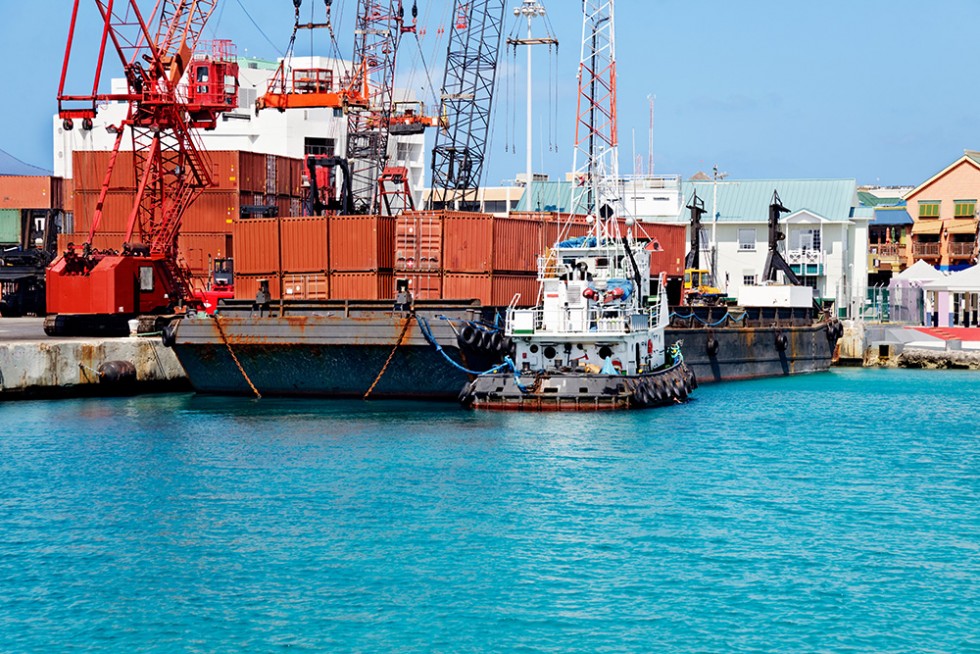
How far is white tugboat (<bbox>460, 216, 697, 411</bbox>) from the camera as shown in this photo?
125 feet

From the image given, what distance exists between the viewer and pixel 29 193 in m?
85.8

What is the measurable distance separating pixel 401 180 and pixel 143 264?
27120 mm

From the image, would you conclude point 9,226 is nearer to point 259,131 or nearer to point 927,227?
point 259,131

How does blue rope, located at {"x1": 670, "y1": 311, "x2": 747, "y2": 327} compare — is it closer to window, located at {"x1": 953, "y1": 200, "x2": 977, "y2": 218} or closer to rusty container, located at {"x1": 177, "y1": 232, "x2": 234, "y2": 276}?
rusty container, located at {"x1": 177, "y1": 232, "x2": 234, "y2": 276}

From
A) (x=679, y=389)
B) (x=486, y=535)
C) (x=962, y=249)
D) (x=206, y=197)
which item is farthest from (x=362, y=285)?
(x=962, y=249)

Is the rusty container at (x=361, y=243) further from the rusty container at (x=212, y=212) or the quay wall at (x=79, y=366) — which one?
the rusty container at (x=212, y=212)

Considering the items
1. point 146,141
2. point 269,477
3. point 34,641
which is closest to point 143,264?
point 269,477

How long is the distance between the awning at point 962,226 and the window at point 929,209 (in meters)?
1.28

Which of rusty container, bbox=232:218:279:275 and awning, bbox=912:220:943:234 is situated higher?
awning, bbox=912:220:943:234

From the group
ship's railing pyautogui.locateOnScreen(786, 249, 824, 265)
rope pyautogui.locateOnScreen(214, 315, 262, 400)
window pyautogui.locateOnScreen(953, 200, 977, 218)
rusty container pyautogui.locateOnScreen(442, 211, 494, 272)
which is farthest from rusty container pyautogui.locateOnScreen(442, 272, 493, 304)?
window pyautogui.locateOnScreen(953, 200, 977, 218)

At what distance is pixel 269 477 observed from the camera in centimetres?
2962

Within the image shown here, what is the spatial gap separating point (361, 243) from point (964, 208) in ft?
211

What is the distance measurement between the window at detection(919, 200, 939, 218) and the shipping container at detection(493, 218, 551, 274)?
5859 centimetres

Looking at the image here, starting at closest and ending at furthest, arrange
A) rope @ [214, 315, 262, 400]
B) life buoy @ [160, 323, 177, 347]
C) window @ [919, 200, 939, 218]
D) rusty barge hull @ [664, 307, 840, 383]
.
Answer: rope @ [214, 315, 262, 400] → life buoy @ [160, 323, 177, 347] → rusty barge hull @ [664, 307, 840, 383] → window @ [919, 200, 939, 218]
